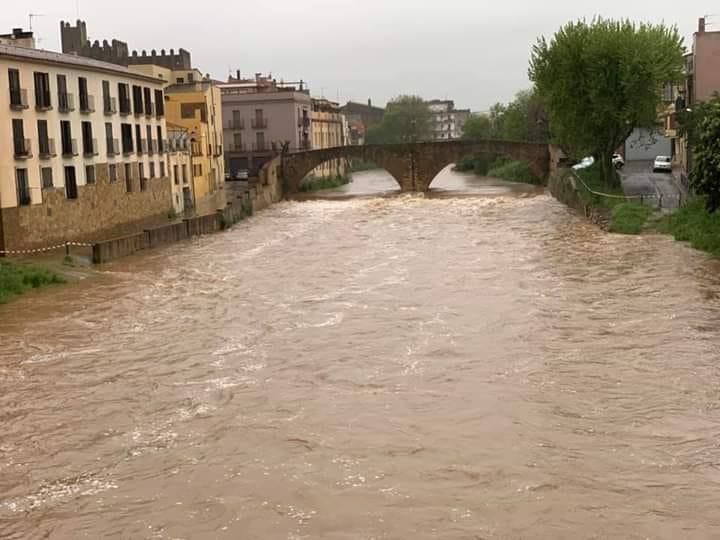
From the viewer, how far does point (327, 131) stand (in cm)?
10288

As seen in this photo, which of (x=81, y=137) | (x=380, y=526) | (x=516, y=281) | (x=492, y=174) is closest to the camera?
(x=380, y=526)

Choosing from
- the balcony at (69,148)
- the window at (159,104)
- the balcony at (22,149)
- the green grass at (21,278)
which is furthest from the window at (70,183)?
the window at (159,104)

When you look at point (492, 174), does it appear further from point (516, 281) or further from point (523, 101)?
point (516, 281)

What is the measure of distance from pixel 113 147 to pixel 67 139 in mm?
4775

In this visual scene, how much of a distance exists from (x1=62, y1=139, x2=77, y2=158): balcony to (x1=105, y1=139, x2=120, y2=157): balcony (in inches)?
139

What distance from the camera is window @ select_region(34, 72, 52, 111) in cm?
3809

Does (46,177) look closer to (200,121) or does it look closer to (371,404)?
(371,404)

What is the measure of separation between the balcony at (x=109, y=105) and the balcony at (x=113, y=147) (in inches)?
48.2

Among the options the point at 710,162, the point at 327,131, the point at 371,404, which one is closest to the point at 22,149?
the point at 710,162

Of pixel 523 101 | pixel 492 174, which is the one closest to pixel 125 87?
pixel 492 174

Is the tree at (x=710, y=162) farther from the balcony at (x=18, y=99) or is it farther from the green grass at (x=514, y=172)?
the green grass at (x=514, y=172)

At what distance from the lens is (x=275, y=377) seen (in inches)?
755

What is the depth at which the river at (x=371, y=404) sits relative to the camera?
12711 millimetres

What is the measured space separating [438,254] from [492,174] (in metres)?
55.6
